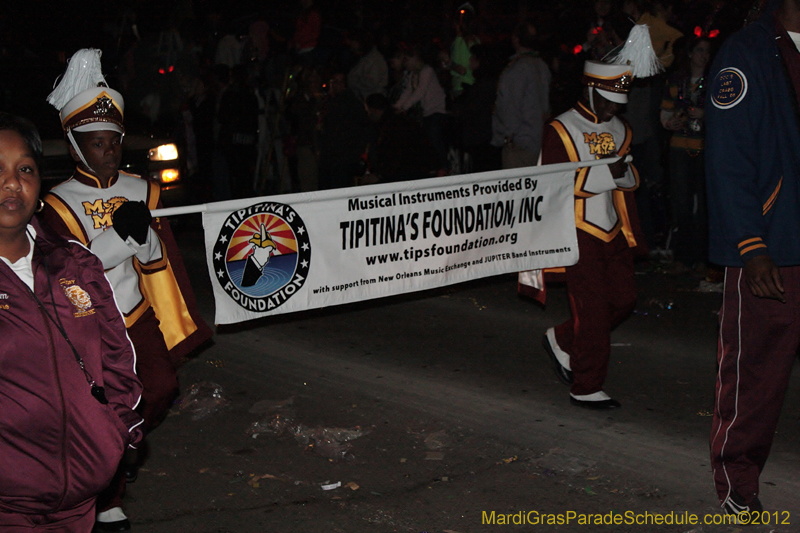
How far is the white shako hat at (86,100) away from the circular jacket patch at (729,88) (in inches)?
112

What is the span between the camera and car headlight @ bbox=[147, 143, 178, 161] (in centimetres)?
1094

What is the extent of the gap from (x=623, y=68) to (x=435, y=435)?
8.36ft

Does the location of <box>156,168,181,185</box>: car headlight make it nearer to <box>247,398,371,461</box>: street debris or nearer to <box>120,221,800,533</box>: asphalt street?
<box>120,221,800,533</box>: asphalt street

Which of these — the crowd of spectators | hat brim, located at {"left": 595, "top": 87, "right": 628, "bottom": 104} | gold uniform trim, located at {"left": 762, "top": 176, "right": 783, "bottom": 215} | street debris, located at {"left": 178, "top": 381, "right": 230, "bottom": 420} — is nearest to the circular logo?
street debris, located at {"left": 178, "top": 381, "right": 230, "bottom": 420}

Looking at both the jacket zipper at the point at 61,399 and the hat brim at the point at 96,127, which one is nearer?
the jacket zipper at the point at 61,399

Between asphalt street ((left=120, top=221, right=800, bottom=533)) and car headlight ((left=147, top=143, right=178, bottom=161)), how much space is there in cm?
373

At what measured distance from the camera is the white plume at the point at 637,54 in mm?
5805

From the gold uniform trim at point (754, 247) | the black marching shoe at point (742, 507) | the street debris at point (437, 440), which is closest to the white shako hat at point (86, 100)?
the street debris at point (437, 440)

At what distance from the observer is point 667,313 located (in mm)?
8297

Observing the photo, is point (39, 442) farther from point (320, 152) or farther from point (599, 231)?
point (320, 152)

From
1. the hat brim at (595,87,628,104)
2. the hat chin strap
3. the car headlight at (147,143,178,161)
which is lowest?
the car headlight at (147,143,178,161)

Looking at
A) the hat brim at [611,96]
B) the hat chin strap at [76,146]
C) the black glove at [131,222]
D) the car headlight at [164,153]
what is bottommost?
the car headlight at [164,153]

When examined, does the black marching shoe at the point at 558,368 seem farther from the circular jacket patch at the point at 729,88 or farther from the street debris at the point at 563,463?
the circular jacket patch at the point at 729,88

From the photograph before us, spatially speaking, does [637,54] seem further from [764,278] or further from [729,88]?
[764,278]
